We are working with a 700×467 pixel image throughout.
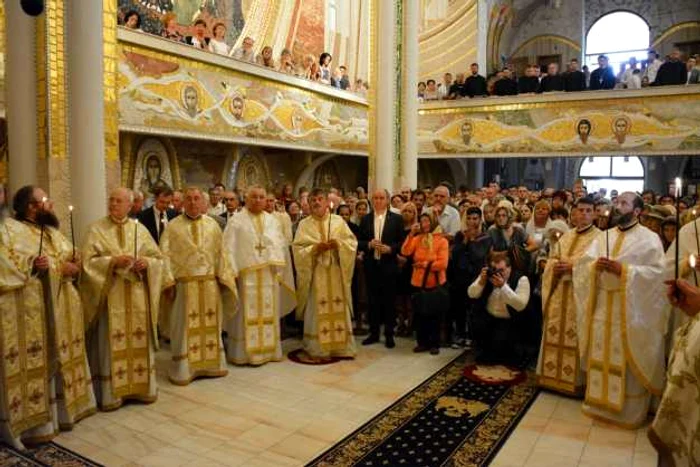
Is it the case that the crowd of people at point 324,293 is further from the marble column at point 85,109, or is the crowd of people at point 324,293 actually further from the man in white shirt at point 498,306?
the marble column at point 85,109

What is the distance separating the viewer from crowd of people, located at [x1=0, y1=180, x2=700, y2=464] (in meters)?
4.09

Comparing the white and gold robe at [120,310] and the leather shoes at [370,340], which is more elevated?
the white and gold robe at [120,310]

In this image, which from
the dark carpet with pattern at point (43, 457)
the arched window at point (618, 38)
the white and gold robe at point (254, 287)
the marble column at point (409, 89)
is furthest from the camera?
the arched window at point (618, 38)

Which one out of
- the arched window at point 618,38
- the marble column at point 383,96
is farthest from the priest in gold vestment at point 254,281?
the arched window at point 618,38

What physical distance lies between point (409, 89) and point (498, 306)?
753cm

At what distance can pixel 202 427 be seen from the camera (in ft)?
14.3

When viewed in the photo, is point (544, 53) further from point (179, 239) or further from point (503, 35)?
point (179, 239)

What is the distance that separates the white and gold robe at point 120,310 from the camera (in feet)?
15.0

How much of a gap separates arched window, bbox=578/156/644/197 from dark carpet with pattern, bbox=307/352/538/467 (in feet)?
61.2

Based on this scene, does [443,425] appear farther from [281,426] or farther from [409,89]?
[409,89]

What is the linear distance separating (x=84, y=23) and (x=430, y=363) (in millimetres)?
5307

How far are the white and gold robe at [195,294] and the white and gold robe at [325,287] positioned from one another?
967 millimetres

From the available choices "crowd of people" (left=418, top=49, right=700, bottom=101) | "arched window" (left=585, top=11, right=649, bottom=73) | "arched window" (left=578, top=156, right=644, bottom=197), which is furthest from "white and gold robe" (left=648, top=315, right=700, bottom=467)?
"arched window" (left=585, top=11, right=649, bottom=73)

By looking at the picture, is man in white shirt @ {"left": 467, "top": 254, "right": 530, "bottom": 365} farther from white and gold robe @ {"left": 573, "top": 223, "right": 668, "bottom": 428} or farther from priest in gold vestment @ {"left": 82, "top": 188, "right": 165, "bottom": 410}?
priest in gold vestment @ {"left": 82, "top": 188, "right": 165, "bottom": 410}
